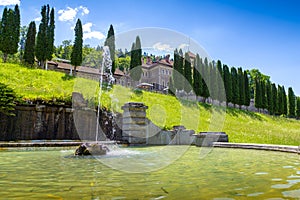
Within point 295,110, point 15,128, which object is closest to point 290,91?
point 295,110

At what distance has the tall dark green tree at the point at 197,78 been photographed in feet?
129

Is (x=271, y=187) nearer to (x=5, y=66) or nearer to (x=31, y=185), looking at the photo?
(x=31, y=185)

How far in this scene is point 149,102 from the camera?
26.7 metres

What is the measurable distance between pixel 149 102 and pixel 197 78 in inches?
622

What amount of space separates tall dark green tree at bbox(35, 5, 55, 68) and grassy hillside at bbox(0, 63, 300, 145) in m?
5.96

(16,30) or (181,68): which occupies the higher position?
(16,30)

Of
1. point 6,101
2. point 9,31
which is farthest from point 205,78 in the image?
point 6,101

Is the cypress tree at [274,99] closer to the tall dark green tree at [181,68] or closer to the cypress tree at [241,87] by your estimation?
the cypress tree at [241,87]

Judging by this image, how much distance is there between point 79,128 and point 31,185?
469 inches

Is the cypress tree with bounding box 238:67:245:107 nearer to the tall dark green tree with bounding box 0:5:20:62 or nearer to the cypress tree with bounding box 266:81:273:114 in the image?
the cypress tree with bounding box 266:81:273:114

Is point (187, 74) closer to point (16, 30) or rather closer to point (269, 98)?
point (269, 98)

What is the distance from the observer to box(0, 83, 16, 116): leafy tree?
1299 cm

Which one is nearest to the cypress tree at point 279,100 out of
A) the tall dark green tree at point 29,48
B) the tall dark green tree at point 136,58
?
the tall dark green tree at point 136,58

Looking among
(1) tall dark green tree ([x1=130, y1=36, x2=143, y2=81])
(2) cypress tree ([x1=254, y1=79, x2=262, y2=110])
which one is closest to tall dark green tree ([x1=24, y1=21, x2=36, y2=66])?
(1) tall dark green tree ([x1=130, y1=36, x2=143, y2=81])
